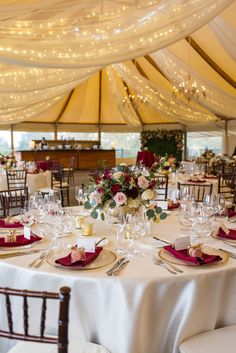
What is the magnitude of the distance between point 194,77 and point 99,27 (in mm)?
4836

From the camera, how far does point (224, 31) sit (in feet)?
16.0

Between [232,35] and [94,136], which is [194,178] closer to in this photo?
[232,35]

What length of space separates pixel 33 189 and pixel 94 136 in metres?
10.8

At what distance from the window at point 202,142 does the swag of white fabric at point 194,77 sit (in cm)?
634

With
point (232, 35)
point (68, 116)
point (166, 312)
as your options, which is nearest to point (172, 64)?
point (232, 35)

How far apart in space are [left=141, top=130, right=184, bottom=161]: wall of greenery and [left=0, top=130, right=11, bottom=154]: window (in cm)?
639

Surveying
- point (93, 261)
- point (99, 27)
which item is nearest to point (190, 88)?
point (99, 27)

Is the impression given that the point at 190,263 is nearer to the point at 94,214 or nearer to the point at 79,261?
the point at 79,261

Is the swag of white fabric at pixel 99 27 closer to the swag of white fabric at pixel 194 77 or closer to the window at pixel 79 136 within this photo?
the swag of white fabric at pixel 194 77

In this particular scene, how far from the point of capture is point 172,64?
23.3 feet

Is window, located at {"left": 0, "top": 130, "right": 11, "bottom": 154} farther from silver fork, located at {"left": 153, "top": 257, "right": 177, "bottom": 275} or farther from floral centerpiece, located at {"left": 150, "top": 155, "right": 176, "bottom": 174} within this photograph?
silver fork, located at {"left": 153, "top": 257, "right": 177, "bottom": 275}

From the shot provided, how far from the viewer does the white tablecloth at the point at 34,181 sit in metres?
7.00

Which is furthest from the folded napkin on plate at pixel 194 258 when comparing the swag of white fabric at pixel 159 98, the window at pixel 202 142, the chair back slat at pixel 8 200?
the window at pixel 202 142

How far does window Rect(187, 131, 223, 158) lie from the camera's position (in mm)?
15573
